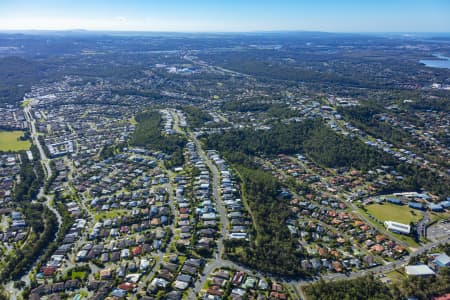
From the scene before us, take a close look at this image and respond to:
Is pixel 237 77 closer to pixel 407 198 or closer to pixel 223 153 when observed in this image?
pixel 223 153

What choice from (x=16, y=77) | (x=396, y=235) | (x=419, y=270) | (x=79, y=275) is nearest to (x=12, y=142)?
(x=79, y=275)

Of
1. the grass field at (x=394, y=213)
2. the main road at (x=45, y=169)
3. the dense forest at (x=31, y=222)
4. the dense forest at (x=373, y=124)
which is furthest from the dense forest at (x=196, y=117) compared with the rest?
the grass field at (x=394, y=213)

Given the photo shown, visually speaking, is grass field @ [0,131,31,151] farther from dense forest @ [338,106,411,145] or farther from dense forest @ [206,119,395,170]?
dense forest @ [338,106,411,145]

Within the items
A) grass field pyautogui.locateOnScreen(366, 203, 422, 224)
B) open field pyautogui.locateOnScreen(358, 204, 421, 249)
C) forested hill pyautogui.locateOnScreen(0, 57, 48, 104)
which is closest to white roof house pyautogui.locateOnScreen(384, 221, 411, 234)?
open field pyautogui.locateOnScreen(358, 204, 421, 249)

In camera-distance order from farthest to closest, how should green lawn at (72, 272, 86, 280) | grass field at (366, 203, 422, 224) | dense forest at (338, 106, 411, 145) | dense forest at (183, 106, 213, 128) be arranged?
dense forest at (183, 106, 213, 128) → dense forest at (338, 106, 411, 145) → grass field at (366, 203, 422, 224) → green lawn at (72, 272, 86, 280)

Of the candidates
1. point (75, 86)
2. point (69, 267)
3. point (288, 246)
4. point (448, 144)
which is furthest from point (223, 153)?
point (75, 86)

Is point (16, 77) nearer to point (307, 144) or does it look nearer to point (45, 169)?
point (45, 169)
